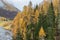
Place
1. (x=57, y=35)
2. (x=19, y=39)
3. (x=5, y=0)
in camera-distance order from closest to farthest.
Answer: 1. (x=57, y=35)
2. (x=19, y=39)
3. (x=5, y=0)

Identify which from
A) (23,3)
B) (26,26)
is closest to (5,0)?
(23,3)

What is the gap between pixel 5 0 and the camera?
5969 mm

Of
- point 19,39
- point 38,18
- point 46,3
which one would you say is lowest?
point 19,39

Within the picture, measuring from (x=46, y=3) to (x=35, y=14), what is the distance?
38 centimetres

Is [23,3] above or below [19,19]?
above

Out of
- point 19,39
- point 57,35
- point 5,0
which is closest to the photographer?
point 57,35

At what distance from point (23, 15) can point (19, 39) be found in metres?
0.61

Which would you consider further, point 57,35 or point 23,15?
point 23,15

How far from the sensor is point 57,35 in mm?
5180

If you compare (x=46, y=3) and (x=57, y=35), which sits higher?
(x=46, y=3)

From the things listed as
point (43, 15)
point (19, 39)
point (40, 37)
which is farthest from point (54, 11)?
point (19, 39)

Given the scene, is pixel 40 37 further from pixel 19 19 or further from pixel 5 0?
pixel 5 0

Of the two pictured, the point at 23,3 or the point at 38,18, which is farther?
the point at 23,3

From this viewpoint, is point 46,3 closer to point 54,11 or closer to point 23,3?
point 54,11
